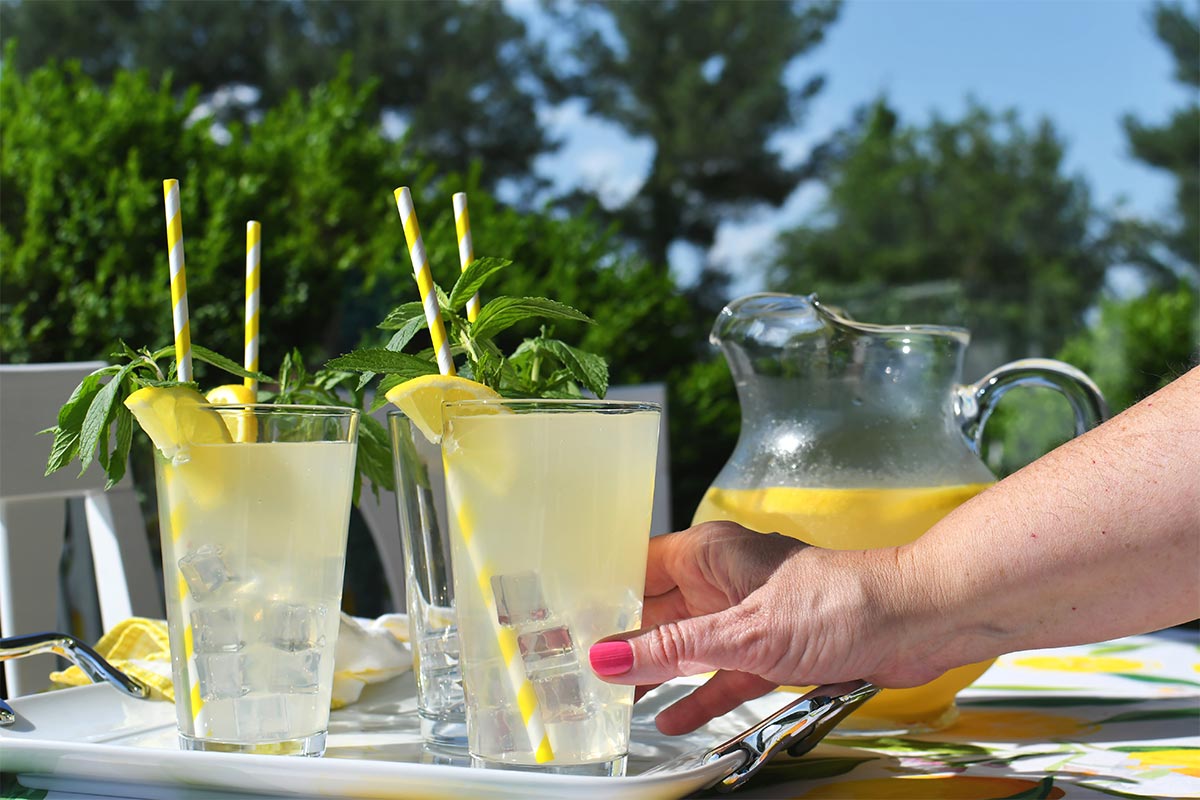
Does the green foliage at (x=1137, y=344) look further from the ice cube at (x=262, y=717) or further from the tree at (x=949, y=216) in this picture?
the ice cube at (x=262, y=717)

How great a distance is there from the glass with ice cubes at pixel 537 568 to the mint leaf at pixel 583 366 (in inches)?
2.5

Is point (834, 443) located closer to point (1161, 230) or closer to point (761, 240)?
point (761, 240)

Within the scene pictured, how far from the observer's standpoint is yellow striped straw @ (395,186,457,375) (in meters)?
0.72

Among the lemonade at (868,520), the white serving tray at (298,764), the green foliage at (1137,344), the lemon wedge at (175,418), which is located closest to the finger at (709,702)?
the white serving tray at (298,764)

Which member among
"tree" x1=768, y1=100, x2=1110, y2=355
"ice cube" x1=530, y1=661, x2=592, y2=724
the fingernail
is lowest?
"ice cube" x1=530, y1=661, x2=592, y2=724

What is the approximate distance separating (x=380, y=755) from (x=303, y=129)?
360cm

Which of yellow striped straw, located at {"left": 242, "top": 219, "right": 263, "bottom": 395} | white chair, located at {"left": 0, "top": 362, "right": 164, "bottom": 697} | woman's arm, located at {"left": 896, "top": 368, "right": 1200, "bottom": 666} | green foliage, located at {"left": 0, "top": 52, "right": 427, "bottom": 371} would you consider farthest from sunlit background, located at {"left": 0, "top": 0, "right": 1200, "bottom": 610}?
woman's arm, located at {"left": 896, "top": 368, "right": 1200, "bottom": 666}

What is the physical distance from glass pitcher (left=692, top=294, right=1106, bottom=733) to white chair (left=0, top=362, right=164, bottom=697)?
725 millimetres

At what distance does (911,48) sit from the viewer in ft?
38.3

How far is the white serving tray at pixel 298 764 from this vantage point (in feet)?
1.99

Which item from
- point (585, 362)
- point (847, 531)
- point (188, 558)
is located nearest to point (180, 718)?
point (188, 558)

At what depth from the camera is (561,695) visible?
665 millimetres

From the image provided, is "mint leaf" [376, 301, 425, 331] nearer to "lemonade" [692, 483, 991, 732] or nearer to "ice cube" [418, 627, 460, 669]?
"ice cube" [418, 627, 460, 669]

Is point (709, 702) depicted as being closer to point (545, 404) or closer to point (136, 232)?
point (545, 404)
